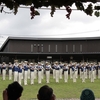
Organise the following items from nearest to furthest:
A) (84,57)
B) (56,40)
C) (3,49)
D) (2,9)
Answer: (2,9) < (84,57) < (56,40) < (3,49)

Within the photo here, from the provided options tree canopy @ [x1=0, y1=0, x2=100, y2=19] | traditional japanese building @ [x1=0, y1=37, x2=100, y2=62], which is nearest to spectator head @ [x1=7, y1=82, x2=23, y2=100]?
tree canopy @ [x1=0, y1=0, x2=100, y2=19]

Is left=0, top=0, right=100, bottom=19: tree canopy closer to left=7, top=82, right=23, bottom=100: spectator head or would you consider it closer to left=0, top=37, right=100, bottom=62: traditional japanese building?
left=7, top=82, right=23, bottom=100: spectator head

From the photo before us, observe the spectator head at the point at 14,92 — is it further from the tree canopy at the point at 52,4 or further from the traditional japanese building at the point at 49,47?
the traditional japanese building at the point at 49,47

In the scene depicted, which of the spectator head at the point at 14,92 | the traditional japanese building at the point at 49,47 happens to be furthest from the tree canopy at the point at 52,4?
the traditional japanese building at the point at 49,47

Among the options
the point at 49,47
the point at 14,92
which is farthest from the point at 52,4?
the point at 49,47

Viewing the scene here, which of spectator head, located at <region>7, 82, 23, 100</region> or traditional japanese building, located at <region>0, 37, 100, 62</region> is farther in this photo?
traditional japanese building, located at <region>0, 37, 100, 62</region>

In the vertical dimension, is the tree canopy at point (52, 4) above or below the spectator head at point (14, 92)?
above

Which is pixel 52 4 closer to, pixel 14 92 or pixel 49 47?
pixel 14 92

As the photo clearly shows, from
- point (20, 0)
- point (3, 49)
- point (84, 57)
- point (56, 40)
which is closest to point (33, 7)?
point (20, 0)

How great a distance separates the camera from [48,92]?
4863 mm

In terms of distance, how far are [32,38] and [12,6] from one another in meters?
48.5

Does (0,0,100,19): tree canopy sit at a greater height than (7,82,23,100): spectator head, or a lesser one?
greater

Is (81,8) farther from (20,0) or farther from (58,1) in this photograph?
(20,0)

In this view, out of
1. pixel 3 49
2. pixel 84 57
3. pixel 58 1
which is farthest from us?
pixel 3 49
